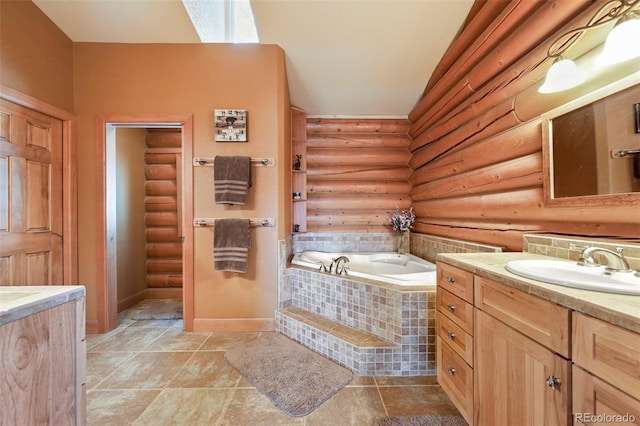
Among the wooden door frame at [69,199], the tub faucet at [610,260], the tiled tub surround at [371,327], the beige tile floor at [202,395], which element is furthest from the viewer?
the wooden door frame at [69,199]

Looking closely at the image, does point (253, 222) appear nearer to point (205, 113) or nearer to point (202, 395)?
point (205, 113)

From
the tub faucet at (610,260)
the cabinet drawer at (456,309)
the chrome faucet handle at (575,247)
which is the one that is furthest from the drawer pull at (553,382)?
the chrome faucet handle at (575,247)

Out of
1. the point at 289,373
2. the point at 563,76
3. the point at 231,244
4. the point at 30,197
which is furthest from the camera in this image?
the point at 231,244

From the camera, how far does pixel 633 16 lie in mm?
1028

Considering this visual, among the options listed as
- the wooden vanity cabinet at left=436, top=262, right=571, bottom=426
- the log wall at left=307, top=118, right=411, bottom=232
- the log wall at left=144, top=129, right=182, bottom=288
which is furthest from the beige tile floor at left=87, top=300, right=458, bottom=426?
the log wall at left=307, top=118, right=411, bottom=232

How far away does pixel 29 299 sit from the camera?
0.88 meters

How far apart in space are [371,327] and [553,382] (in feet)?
4.27

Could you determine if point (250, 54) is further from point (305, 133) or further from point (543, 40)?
point (543, 40)

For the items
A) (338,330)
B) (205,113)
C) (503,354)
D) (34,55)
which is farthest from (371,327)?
(34,55)

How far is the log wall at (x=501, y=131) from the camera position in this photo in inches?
54.0

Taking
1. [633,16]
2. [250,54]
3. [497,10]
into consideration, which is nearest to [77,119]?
[250,54]

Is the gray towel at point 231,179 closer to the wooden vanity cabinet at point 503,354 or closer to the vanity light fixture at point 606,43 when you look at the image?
the wooden vanity cabinet at point 503,354

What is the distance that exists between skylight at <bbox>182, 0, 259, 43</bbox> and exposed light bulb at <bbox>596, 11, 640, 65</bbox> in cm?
256

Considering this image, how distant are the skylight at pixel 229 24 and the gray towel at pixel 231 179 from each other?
1231 millimetres
